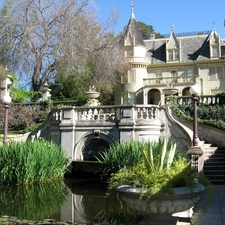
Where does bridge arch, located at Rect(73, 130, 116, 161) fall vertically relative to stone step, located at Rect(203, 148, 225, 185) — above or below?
above

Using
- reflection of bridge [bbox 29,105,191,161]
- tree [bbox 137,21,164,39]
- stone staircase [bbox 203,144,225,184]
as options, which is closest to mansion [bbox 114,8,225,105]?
tree [bbox 137,21,164,39]

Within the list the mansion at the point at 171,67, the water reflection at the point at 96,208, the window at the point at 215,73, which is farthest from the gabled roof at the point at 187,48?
the water reflection at the point at 96,208

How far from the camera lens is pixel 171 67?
45.0 metres

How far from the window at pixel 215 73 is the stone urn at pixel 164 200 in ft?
A: 126

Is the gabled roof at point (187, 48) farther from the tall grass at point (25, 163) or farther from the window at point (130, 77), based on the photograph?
the tall grass at point (25, 163)

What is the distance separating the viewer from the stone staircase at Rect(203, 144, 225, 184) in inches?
519

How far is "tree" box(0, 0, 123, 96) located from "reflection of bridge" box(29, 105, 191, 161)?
1144cm

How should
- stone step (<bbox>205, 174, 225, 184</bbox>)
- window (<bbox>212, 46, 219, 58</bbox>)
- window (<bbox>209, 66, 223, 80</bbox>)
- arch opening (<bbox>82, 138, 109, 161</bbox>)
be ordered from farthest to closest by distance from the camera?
window (<bbox>212, 46, 219, 58</bbox>) < window (<bbox>209, 66, 223, 80</bbox>) < arch opening (<bbox>82, 138, 109, 161</bbox>) < stone step (<bbox>205, 174, 225, 184</bbox>)

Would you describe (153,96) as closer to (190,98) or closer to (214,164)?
(190,98)

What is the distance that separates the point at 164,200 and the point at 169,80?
121 ft

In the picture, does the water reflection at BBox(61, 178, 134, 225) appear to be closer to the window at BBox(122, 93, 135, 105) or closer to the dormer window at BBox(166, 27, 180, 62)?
the window at BBox(122, 93, 135, 105)

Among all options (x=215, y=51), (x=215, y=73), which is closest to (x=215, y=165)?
(x=215, y=73)

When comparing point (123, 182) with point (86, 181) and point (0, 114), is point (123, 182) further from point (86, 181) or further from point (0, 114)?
point (0, 114)

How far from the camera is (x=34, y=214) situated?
9000 mm
